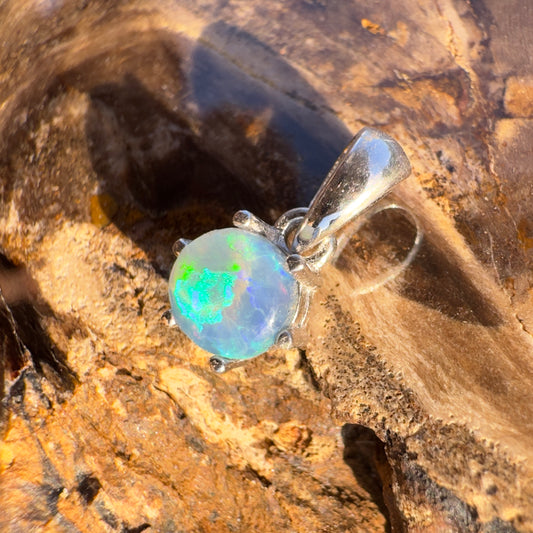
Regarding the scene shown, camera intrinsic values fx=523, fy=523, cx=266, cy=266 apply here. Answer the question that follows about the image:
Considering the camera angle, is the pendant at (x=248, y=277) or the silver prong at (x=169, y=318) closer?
the pendant at (x=248, y=277)

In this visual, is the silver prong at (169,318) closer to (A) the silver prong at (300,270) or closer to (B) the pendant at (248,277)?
(B) the pendant at (248,277)

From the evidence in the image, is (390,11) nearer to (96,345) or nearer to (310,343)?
(310,343)

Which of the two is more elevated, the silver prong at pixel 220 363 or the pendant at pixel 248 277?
the pendant at pixel 248 277

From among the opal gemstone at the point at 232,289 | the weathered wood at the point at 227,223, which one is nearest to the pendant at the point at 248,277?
the opal gemstone at the point at 232,289

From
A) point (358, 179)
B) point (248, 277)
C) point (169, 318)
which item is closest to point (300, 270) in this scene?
point (248, 277)

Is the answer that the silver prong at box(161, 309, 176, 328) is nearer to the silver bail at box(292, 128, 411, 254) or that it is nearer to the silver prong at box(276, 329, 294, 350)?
the silver prong at box(276, 329, 294, 350)

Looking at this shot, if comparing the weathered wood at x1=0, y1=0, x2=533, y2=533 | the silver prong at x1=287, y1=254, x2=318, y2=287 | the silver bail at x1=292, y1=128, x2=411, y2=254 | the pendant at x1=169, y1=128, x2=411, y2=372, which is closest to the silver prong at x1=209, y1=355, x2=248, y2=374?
the pendant at x1=169, y1=128, x2=411, y2=372

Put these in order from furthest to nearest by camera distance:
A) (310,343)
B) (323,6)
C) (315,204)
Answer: (323,6), (310,343), (315,204)

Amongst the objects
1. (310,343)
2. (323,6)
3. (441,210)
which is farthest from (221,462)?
(323,6)
